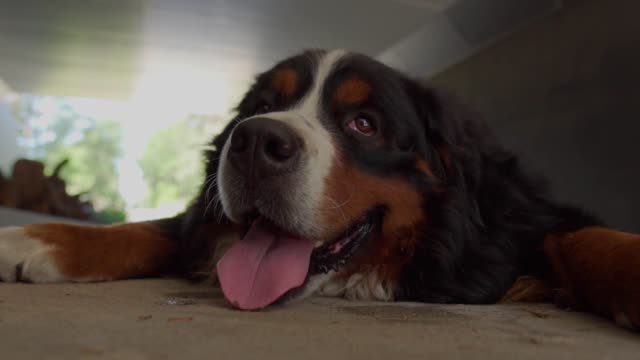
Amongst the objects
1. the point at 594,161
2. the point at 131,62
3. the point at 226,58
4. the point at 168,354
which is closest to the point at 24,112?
the point at 131,62

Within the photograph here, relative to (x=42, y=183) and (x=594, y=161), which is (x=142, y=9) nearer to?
(x=42, y=183)

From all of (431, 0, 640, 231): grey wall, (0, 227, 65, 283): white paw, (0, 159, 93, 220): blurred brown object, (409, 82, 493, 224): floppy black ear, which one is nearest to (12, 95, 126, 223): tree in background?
(0, 159, 93, 220): blurred brown object

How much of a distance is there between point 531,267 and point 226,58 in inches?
168

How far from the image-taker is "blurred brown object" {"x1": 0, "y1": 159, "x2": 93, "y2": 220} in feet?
17.9

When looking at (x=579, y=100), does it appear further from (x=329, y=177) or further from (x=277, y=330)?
(x=277, y=330)

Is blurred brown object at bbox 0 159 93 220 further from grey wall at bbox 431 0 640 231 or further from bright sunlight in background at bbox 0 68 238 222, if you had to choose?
grey wall at bbox 431 0 640 231

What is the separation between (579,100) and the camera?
3.25m

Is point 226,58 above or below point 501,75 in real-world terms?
above

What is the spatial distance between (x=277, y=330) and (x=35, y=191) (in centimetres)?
486

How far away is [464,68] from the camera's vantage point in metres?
4.27

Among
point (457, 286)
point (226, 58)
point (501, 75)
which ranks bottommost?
point (457, 286)

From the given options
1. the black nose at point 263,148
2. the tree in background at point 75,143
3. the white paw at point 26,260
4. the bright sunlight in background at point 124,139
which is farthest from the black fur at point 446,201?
the tree in background at point 75,143

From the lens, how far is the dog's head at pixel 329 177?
5.21ft

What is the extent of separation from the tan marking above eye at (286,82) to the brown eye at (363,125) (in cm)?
20
